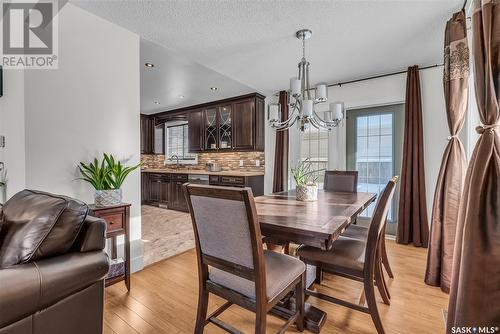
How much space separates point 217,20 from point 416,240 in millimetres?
3554

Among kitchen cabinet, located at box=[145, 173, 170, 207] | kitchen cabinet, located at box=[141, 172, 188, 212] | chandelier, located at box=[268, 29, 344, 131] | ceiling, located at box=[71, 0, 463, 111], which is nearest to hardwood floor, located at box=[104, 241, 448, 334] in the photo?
chandelier, located at box=[268, 29, 344, 131]

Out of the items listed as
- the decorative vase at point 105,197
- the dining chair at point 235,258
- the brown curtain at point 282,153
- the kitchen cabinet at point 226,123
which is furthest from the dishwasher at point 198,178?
the dining chair at point 235,258

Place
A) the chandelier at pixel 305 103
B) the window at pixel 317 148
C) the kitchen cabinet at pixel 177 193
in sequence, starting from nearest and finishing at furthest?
the chandelier at pixel 305 103
the window at pixel 317 148
the kitchen cabinet at pixel 177 193

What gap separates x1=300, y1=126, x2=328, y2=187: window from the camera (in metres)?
4.20

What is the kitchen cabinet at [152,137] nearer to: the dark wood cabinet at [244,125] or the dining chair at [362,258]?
the dark wood cabinet at [244,125]

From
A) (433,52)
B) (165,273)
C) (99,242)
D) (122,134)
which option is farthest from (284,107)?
(99,242)

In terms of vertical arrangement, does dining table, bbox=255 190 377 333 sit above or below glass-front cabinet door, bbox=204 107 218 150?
below

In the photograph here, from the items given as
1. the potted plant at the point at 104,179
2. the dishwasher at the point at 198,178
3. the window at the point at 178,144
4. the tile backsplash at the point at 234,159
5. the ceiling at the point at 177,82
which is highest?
the ceiling at the point at 177,82

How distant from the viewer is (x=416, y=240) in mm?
3230

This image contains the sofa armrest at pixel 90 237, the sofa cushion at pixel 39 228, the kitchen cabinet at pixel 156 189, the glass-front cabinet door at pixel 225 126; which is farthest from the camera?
the kitchen cabinet at pixel 156 189

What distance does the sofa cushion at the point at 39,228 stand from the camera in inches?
45.1

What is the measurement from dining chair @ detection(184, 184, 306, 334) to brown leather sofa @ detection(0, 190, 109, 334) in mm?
555

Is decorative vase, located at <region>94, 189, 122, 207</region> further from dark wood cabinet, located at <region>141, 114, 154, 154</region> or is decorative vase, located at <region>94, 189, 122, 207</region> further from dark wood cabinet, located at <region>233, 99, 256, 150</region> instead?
dark wood cabinet, located at <region>141, 114, 154, 154</region>

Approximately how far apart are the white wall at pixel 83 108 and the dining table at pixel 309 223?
151 centimetres
